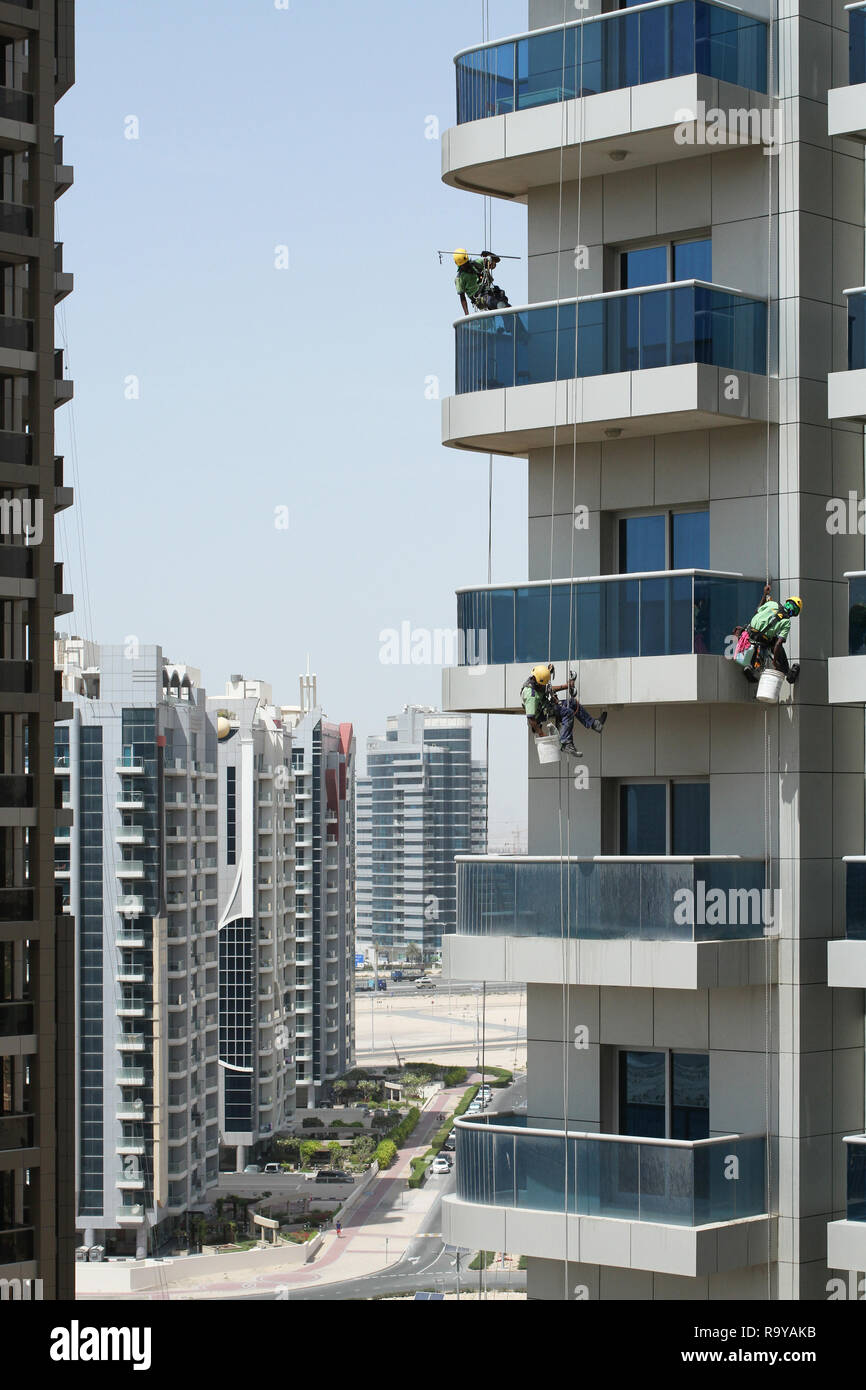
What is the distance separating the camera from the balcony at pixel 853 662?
15023mm

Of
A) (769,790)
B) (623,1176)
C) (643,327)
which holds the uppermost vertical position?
(643,327)

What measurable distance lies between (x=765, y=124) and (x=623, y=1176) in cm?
827

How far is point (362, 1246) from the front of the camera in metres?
76.9

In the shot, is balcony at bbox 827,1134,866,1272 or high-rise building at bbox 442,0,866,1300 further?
high-rise building at bbox 442,0,866,1300

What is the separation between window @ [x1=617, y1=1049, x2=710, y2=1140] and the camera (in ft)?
52.3

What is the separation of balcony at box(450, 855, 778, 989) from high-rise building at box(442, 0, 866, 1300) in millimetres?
23

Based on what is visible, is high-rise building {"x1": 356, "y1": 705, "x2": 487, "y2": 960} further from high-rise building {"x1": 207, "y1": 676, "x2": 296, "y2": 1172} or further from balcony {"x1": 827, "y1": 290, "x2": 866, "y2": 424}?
balcony {"x1": 827, "y1": 290, "x2": 866, "y2": 424}

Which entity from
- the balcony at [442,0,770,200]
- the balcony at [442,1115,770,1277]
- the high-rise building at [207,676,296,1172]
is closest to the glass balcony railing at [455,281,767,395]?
the balcony at [442,0,770,200]

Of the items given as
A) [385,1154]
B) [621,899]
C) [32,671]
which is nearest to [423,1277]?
[385,1154]

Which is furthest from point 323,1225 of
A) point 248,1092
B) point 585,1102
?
point 585,1102

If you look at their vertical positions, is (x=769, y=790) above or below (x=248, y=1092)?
above

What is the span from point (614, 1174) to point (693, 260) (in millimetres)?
7393

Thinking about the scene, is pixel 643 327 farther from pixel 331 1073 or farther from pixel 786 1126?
pixel 331 1073

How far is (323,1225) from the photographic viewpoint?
7956cm
